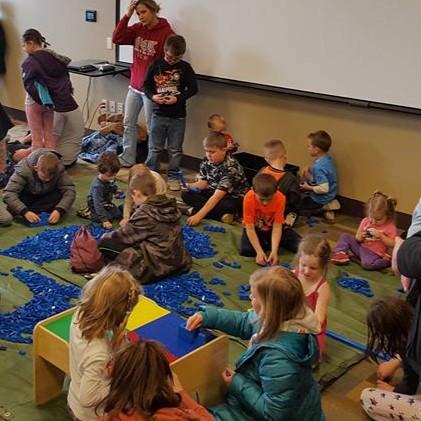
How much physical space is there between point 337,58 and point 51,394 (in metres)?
3.13

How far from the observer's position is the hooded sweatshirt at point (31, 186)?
4.41m

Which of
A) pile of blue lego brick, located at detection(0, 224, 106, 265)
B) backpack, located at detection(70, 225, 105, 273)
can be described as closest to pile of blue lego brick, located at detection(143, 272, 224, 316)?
backpack, located at detection(70, 225, 105, 273)

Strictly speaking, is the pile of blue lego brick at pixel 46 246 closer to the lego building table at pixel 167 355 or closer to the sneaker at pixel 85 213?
the sneaker at pixel 85 213

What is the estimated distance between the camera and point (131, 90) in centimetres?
579

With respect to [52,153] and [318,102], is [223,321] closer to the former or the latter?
[52,153]

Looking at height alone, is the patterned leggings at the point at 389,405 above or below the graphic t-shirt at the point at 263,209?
below

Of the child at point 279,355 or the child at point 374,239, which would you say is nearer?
the child at point 279,355

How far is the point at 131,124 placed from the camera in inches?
229

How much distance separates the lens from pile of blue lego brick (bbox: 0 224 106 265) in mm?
3948

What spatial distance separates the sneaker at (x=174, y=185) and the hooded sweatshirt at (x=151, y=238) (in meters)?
1.64

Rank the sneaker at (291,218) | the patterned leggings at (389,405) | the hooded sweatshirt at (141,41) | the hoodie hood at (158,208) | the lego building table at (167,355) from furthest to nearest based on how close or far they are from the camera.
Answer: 1. the hooded sweatshirt at (141,41)
2. the sneaker at (291,218)
3. the hoodie hood at (158,208)
4. the patterned leggings at (389,405)
5. the lego building table at (167,355)

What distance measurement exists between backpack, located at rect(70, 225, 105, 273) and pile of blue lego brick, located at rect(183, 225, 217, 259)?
0.62 metres

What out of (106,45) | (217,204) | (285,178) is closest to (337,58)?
(285,178)

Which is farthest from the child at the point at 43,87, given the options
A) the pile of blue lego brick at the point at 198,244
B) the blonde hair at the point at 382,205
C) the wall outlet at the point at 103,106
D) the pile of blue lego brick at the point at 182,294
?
the blonde hair at the point at 382,205
